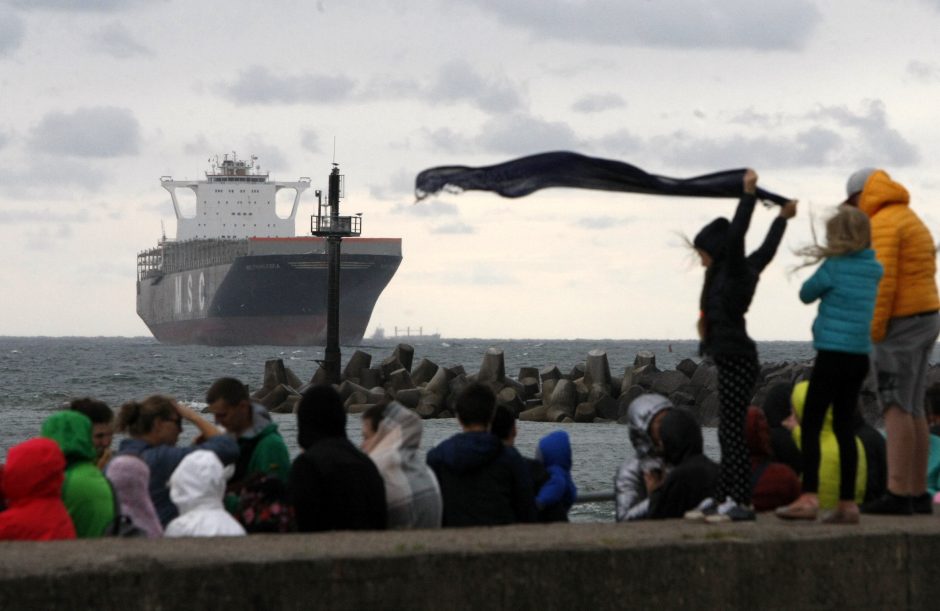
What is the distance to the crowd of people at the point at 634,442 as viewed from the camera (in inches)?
184

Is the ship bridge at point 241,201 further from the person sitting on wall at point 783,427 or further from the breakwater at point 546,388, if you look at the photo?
the person sitting on wall at point 783,427

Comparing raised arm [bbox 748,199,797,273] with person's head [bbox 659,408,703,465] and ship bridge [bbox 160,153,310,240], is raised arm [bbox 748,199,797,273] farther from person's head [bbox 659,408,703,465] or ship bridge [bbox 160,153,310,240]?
ship bridge [bbox 160,153,310,240]

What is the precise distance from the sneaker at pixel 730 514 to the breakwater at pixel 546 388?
1108 inches

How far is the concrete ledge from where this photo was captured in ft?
12.1

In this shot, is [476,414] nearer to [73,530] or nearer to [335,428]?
[335,428]

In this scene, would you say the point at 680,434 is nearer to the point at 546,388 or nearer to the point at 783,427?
the point at 783,427

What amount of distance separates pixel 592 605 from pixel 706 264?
137 centimetres

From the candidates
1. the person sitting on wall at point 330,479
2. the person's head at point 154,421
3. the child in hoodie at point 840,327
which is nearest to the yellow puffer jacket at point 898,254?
the child in hoodie at point 840,327

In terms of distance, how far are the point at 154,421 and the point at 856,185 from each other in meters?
2.65

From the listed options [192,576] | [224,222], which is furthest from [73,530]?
[224,222]

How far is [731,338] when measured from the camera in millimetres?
4969

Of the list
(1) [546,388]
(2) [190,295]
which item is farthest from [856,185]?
(2) [190,295]

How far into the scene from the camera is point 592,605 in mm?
4246

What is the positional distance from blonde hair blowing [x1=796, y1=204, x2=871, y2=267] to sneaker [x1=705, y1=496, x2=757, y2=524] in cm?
88
